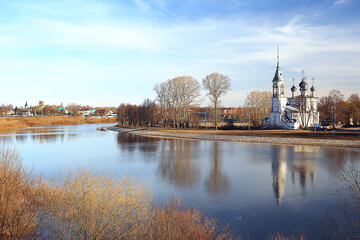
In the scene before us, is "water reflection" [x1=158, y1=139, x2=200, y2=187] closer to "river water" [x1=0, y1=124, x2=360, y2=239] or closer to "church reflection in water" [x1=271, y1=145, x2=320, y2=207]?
"river water" [x1=0, y1=124, x2=360, y2=239]

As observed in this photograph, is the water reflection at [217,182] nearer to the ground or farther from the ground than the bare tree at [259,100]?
nearer to the ground

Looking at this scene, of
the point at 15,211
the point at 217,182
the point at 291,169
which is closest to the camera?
the point at 15,211

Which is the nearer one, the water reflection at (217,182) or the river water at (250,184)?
the river water at (250,184)

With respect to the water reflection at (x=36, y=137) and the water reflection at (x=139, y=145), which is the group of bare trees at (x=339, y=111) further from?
the water reflection at (x=36, y=137)

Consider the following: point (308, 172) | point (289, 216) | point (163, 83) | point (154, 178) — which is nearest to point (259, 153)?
point (308, 172)

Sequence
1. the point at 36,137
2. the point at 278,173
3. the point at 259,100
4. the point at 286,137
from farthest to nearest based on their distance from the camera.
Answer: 1. the point at 259,100
2. the point at 36,137
3. the point at 286,137
4. the point at 278,173

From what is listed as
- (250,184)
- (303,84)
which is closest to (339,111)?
(303,84)

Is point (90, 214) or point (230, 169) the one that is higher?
point (90, 214)

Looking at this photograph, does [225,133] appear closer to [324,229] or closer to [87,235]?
[324,229]

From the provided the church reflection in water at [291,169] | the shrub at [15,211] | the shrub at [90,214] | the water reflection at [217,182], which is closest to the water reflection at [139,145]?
the water reflection at [217,182]

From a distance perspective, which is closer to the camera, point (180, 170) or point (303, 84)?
point (180, 170)

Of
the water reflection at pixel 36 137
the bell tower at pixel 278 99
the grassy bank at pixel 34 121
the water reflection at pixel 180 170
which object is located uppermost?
the bell tower at pixel 278 99

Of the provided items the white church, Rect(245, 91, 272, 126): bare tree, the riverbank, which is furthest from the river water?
Rect(245, 91, 272, 126): bare tree

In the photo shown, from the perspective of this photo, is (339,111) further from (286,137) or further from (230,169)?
(230,169)
